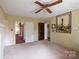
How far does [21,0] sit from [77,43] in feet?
10.2

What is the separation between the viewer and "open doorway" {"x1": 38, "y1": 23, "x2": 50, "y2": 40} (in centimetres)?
779

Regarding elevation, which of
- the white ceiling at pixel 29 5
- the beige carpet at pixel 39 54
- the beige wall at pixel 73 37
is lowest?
the beige carpet at pixel 39 54

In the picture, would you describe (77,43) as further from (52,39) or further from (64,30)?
(52,39)

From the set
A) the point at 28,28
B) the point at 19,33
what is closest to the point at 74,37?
the point at 28,28

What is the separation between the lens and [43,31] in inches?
335

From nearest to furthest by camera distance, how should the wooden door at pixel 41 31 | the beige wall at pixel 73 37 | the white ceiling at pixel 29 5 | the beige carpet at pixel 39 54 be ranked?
the beige carpet at pixel 39 54, the white ceiling at pixel 29 5, the beige wall at pixel 73 37, the wooden door at pixel 41 31

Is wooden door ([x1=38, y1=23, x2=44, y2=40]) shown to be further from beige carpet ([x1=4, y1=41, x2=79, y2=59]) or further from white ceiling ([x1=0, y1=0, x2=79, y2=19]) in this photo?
beige carpet ([x1=4, y1=41, x2=79, y2=59])

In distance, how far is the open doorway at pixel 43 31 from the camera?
25.6 feet

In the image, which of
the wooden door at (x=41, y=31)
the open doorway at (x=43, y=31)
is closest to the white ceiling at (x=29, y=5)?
the open doorway at (x=43, y=31)

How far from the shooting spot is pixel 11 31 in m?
6.12

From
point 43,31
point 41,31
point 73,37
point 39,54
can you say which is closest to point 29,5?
point 39,54

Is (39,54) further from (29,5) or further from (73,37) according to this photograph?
(29,5)

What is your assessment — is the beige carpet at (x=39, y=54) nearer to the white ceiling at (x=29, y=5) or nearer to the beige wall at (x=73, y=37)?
the beige wall at (x=73, y=37)

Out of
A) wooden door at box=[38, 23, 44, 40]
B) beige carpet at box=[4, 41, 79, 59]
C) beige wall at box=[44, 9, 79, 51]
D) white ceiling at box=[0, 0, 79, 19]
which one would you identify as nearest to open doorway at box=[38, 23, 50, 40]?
wooden door at box=[38, 23, 44, 40]
